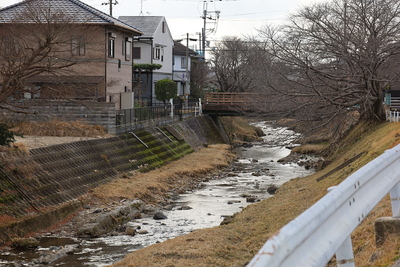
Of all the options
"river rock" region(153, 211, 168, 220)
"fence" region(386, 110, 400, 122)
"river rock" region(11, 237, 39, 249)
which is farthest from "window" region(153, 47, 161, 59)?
"river rock" region(11, 237, 39, 249)

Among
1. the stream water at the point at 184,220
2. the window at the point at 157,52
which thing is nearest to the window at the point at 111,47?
the stream water at the point at 184,220

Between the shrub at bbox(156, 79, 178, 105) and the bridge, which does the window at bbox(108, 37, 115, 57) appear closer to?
the shrub at bbox(156, 79, 178, 105)

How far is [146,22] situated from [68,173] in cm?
3840

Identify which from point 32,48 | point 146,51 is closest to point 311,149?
point 146,51

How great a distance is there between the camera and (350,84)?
26766mm

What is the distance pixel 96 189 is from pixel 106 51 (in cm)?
1408

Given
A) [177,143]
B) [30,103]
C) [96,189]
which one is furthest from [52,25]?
[177,143]

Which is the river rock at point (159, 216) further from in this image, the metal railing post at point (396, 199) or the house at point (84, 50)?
the metal railing post at point (396, 199)

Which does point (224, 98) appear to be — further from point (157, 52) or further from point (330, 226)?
point (330, 226)

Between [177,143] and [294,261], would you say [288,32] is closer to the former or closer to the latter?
[177,143]

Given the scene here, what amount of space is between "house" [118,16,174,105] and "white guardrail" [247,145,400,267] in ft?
141

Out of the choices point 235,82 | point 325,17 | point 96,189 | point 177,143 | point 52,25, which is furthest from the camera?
point 235,82

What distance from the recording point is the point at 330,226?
3312 mm

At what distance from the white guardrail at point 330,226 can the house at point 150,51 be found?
43.1 meters
